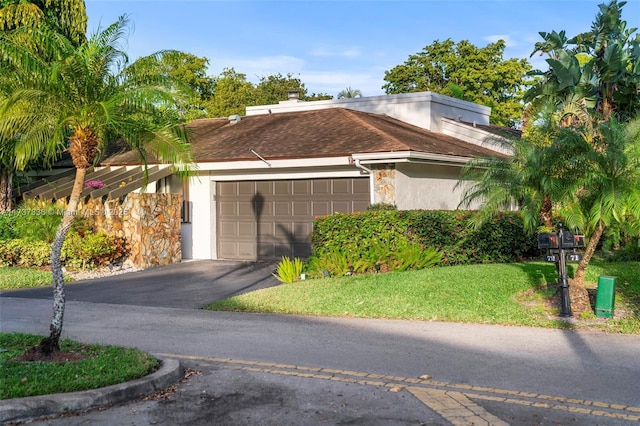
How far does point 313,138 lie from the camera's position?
20.0m

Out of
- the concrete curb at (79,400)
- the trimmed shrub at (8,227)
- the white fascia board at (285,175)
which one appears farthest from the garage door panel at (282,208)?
the concrete curb at (79,400)

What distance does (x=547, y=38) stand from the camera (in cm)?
2328

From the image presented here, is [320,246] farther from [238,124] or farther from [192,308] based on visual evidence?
[238,124]

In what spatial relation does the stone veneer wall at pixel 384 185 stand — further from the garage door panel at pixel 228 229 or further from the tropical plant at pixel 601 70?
the tropical plant at pixel 601 70

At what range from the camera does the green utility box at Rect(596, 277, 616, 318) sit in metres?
10.8

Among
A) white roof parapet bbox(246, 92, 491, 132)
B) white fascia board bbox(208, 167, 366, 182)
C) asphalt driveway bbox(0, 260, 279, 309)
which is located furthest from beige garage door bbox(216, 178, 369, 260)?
white roof parapet bbox(246, 92, 491, 132)

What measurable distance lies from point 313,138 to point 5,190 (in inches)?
401

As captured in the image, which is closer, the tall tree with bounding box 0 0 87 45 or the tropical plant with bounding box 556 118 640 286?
the tropical plant with bounding box 556 118 640 286

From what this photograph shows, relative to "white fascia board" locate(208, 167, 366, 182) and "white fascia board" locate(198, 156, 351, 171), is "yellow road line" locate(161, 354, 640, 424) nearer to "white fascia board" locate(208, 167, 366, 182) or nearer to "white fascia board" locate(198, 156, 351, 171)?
"white fascia board" locate(198, 156, 351, 171)

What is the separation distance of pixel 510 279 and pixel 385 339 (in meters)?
4.48

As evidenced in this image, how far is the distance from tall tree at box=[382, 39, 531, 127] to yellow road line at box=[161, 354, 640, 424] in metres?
42.0

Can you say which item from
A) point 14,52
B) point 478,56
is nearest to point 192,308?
point 14,52

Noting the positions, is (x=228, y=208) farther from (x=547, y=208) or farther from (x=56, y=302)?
(x=56, y=302)

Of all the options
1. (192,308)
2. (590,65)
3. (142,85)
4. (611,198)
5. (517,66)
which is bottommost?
(192,308)
